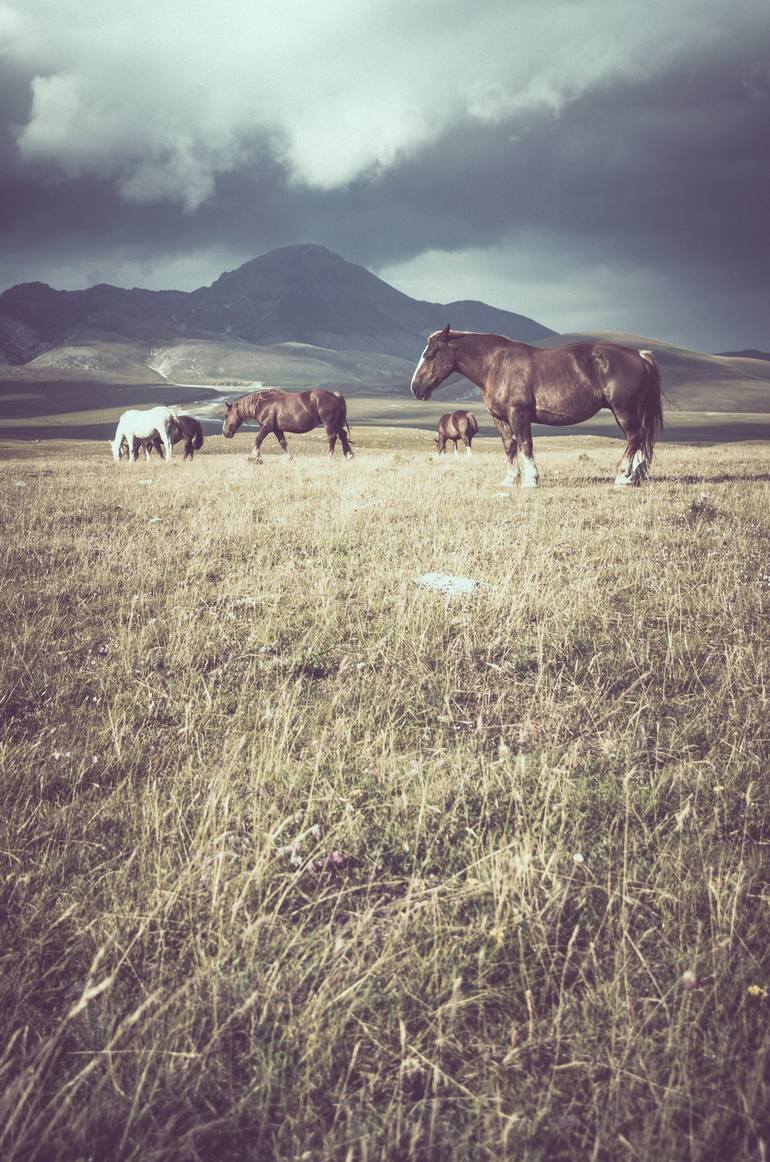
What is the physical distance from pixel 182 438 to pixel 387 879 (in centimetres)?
3491

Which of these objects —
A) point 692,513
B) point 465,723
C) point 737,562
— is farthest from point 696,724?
point 692,513

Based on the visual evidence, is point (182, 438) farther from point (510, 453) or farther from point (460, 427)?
point (510, 453)

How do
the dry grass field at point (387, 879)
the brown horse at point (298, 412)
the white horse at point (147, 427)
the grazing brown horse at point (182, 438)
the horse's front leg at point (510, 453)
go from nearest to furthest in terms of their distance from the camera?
the dry grass field at point (387, 879) → the horse's front leg at point (510, 453) → the brown horse at point (298, 412) → the white horse at point (147, 427) → the grazing brown horse at point (182, 438)

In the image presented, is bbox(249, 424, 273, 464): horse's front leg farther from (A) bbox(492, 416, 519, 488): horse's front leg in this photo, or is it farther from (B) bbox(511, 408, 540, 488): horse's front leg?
(B) bbox(511, 408, 540, 488): horse's front leg

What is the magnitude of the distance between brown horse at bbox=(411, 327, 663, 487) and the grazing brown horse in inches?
804

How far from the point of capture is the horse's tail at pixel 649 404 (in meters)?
14.6

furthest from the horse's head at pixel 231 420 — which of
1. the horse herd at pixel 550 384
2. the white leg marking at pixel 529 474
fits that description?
the white leg marking at pixel 529 474

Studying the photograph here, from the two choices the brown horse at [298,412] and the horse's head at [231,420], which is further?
the horse's head at [231,420]

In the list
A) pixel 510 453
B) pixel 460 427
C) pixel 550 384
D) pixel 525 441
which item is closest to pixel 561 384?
pixel 550 384

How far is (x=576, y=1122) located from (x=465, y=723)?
2245 mm

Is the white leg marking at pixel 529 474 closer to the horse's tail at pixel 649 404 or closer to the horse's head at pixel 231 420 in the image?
the horse's tail at pixel 649 404

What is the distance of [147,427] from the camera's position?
100 ft

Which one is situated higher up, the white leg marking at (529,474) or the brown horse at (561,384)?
the brown horse at (561,384)

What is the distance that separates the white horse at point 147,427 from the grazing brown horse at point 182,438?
18.6 inches
